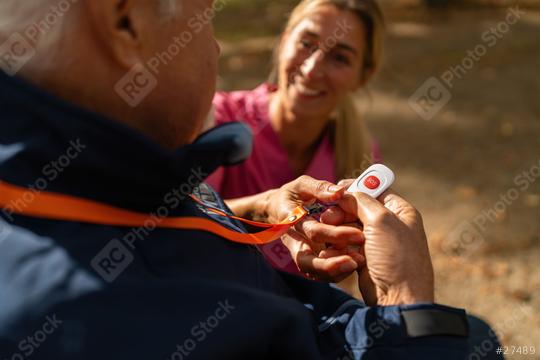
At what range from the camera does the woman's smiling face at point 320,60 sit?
8.67 feet

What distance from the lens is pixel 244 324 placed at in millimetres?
896

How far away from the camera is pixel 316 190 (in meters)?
1.43

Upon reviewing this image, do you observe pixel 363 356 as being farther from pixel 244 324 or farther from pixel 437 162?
pixel 437 162

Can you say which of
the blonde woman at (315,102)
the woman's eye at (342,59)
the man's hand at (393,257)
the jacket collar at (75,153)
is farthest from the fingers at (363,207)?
the woman's eye at (342,59)

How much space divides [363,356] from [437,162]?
3.64m

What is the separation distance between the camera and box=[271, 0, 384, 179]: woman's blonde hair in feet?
8.73

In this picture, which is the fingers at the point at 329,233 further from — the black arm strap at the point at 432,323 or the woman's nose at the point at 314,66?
the woman's nose at the point at 314,66

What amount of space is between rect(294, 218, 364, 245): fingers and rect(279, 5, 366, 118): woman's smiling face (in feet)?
4.20

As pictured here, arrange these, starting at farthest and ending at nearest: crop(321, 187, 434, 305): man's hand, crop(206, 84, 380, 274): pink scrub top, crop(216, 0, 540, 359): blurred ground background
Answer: crop(216, 0, 540, 359): blurred ground background < crop(206, 84, 380, 274): pink scrub top < crop(321, 187, 434, 305): man's hand

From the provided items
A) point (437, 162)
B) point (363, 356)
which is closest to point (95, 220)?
point (363, 356)

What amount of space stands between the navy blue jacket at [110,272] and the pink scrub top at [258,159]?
1.43 metres

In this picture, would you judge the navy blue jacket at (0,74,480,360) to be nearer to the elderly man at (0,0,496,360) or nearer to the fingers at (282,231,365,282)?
the elderly man at (0,0,496,360)

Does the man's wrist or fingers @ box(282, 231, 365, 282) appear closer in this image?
the man's wrist

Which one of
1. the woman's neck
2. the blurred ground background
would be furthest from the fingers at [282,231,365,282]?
the blurred ground background
